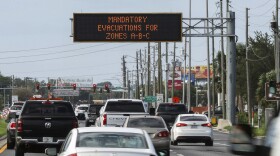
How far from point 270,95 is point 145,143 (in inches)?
957

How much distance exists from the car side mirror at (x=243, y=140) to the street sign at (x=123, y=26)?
43972 mm

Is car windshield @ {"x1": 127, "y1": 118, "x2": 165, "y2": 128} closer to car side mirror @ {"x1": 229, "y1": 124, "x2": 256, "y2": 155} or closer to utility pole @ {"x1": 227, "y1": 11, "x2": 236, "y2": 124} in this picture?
car side mirror @ {"x1": 229, "y1": 124, "x2": 256, "y2": 155}

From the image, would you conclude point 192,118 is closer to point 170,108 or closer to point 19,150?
point 170,108

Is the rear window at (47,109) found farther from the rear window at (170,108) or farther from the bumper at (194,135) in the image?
the rear window at (170,108)

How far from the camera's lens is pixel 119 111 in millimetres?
36938

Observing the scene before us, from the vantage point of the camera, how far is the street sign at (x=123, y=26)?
51.3 metres

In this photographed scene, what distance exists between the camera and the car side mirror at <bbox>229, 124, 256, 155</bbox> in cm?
713

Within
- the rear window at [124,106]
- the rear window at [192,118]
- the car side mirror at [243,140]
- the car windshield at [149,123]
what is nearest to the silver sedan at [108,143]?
the car side mirror at [243,140]

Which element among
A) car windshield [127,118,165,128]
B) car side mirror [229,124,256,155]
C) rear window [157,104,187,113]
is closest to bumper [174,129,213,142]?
rear window [157,104,187,113]

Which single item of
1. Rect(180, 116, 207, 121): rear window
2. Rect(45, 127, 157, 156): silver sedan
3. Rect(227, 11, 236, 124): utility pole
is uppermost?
Rect(227, 11, 236, 124): utility pole

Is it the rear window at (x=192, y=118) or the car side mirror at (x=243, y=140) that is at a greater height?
the car side mirror at (x=243, y=140)

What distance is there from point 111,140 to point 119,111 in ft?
78.6

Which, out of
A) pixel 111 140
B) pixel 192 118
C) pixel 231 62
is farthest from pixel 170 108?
pixel 111 140

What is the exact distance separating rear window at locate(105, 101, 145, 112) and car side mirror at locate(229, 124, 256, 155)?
29.2m
